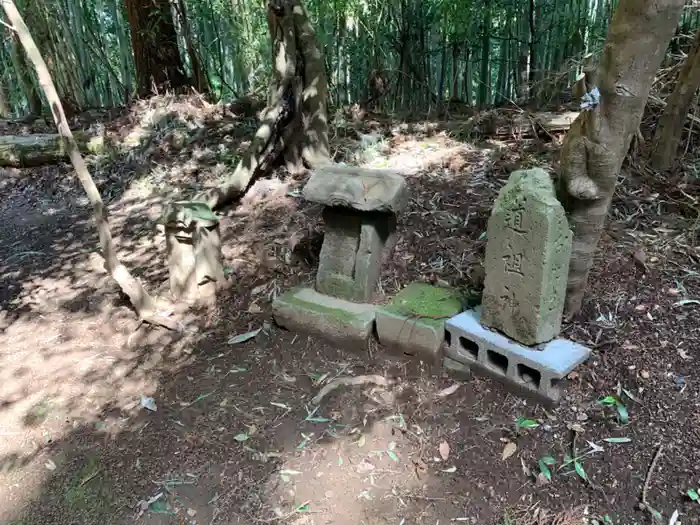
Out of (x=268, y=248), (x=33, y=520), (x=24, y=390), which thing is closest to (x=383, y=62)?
(x=268, y=248)

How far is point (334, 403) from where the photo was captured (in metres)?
2.95

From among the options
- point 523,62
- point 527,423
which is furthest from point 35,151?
point 527,423

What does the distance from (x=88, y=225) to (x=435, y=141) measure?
367cm

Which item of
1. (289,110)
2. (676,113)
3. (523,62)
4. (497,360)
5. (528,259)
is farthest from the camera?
(523,62)

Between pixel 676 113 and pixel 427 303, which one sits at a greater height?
pixel 676 113

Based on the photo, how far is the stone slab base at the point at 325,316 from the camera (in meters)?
→ 3.21

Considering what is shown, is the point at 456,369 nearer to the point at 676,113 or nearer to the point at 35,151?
the point at 676,113

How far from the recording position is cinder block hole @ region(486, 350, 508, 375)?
284 cm

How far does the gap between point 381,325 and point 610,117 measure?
1.61m

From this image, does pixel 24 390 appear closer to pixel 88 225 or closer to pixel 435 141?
pixel 88 225

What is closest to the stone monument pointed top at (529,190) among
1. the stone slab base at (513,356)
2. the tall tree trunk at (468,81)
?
the stone slab base at (513,356)

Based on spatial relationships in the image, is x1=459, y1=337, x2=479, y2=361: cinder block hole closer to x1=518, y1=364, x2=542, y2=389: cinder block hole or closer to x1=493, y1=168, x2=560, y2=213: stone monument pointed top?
x1=518, y1=364, x2=542, y2=389: cinder block hole

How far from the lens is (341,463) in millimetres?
2629

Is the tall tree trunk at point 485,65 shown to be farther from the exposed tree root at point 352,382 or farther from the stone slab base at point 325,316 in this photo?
the exposed tree root at point 352,382
